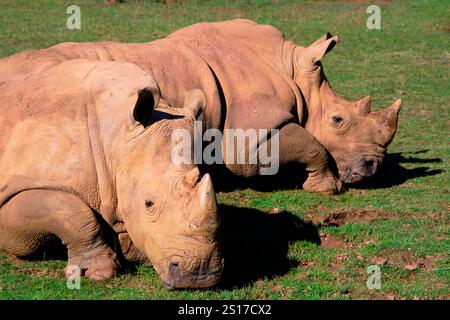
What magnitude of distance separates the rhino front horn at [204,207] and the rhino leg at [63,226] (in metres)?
1.05

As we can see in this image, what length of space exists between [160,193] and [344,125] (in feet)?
14.0

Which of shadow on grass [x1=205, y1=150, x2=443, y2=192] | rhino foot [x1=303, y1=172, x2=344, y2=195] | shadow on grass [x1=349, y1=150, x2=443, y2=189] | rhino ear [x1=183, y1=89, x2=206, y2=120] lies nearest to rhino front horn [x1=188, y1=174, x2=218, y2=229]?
rhino ear [x1=183, y1=89, x2=206, y2=120]

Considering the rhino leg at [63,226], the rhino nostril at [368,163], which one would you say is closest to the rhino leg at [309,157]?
the rhino nostril at [368,163]

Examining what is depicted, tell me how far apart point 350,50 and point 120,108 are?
441 inches

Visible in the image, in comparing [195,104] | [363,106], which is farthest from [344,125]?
[195,104]

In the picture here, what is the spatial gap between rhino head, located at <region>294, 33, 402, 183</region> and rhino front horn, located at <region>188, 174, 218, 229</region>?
4205mm

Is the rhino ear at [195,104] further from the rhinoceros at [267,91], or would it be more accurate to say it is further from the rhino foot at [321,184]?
the rhino foot at [321,184]

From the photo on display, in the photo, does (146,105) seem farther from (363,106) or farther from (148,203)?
(363,106)

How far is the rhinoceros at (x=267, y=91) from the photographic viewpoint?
9719mm

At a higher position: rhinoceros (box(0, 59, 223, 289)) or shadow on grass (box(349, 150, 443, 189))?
rhinoceros (box(0, 59, 223, 289))

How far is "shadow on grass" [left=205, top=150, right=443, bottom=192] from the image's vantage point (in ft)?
34.5

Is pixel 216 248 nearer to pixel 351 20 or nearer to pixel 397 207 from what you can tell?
pixel 397 207

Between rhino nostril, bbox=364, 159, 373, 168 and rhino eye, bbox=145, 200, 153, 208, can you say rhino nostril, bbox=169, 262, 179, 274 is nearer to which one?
rhino eye, bbox=145, 200, 153, 208
